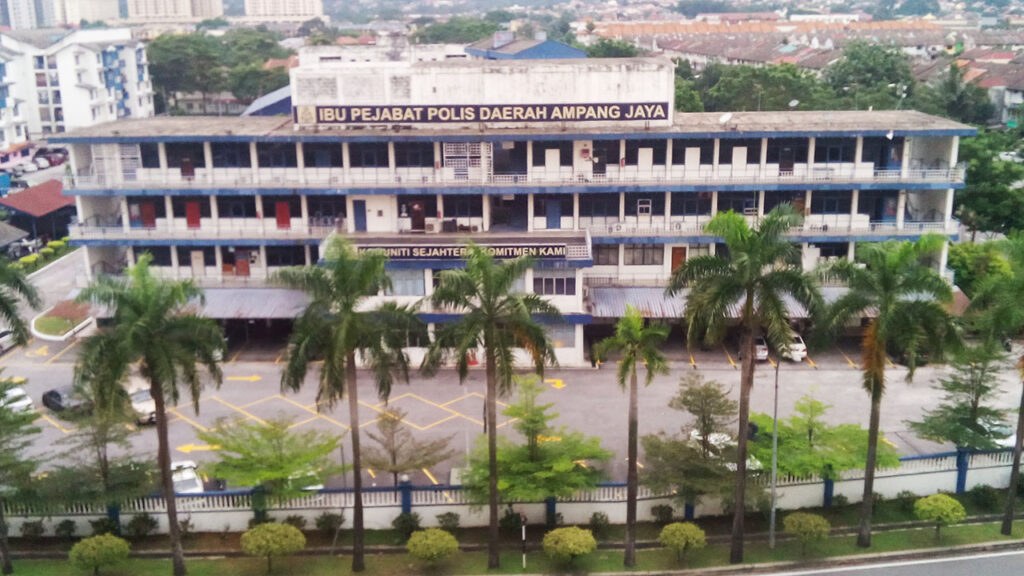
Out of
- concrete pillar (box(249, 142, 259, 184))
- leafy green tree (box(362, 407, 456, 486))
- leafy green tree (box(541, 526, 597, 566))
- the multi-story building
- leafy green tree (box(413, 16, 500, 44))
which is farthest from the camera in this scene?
leafy green tree (box(413, 16, 500, 44))

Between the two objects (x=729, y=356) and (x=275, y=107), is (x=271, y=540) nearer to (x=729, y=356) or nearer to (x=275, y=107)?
(x=729, y=356)

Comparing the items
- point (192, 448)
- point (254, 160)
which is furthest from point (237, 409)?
point (254, 160)

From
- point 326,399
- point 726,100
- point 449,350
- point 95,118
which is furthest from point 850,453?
point 95,118

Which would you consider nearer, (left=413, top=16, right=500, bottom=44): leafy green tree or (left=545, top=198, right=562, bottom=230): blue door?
(left=545, top=198, right=562, bottom=230): blue door

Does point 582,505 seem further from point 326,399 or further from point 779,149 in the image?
point 779,149

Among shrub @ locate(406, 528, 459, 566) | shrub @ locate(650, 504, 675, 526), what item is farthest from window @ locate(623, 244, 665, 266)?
shrub @ locate(406, 528, 459, 566)

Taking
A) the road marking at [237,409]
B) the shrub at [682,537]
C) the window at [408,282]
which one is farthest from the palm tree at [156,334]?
the window at [408,282]

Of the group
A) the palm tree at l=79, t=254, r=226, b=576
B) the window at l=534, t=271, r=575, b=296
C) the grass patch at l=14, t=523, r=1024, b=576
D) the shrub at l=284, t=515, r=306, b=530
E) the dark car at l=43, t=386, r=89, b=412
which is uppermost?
the palm tree at l=79, t=254, r=226, b=576

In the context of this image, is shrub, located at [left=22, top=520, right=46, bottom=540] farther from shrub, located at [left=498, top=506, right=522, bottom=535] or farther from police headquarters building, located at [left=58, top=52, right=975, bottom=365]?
police headquarters building, located at [left=58, top=52, right=975, bottom=365]
